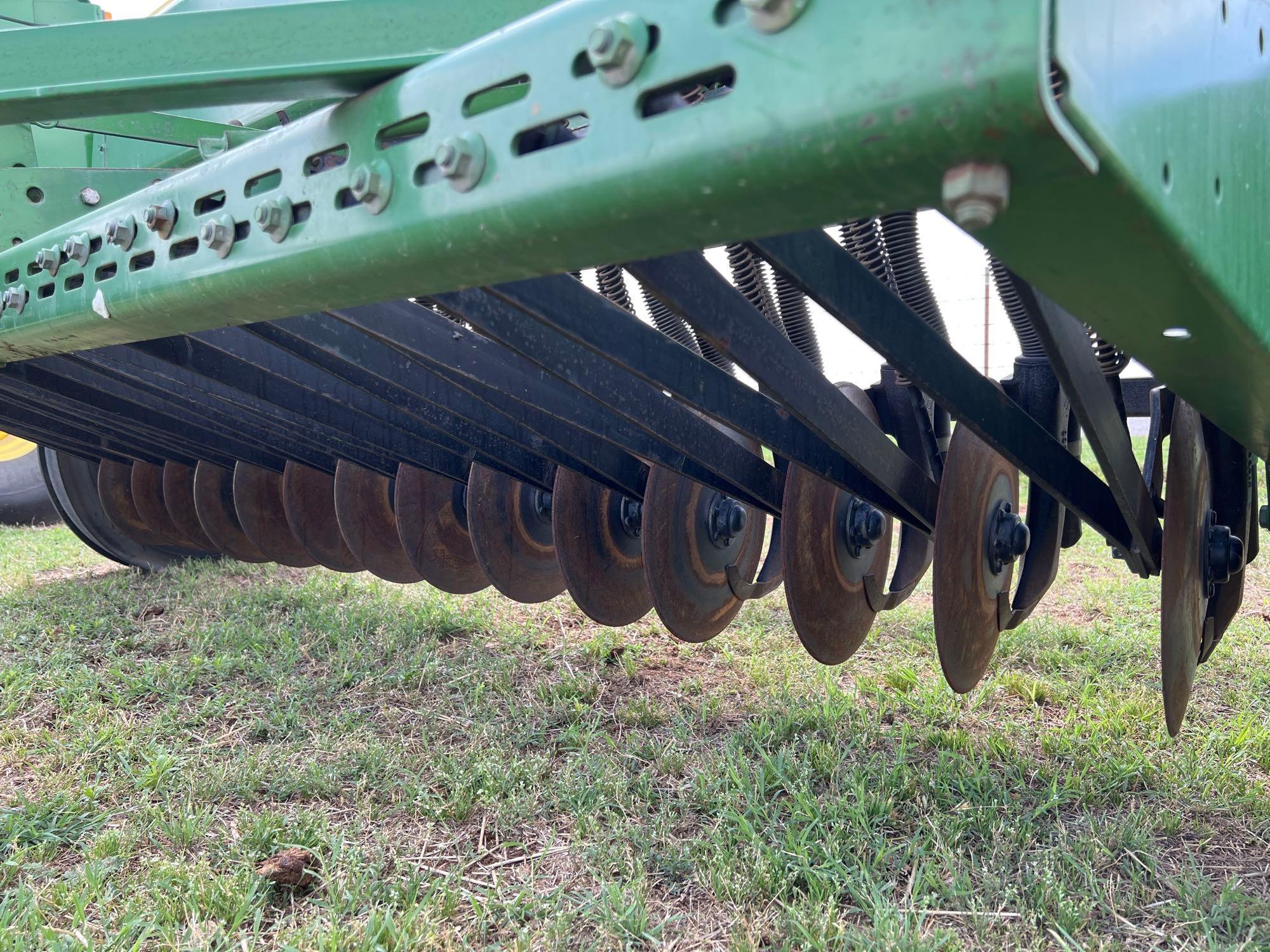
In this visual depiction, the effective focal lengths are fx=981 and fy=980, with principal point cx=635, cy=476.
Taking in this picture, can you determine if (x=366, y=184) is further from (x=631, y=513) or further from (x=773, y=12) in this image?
(x=631, y=513)

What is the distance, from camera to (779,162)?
70 cm

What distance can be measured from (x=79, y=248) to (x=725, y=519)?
1516mm

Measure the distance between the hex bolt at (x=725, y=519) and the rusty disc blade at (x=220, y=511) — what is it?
1.91 m

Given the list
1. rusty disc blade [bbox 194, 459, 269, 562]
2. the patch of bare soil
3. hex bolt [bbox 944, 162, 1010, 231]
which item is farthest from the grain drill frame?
the patch of bare soil

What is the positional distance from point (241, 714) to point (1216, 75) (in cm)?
251

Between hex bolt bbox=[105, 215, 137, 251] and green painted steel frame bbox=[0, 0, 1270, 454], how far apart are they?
20 centimetres

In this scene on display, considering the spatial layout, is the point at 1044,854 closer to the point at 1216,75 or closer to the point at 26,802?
the point at 1216,75

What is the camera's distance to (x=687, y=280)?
122 centimetres

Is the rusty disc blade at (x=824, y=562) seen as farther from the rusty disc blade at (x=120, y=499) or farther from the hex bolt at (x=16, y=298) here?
the rusty disc blade at (x=120, y=499)

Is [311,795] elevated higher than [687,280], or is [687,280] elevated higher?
[687,280]

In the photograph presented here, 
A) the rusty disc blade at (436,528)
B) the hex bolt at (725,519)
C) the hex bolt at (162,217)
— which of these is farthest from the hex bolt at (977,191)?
the rusty disc blade at (436,528)

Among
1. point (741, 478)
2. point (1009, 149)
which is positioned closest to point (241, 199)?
point (1009, 149)

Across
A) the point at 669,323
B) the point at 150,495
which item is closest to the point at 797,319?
the point at 669,323

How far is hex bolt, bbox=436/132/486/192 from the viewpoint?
89 centimetres
